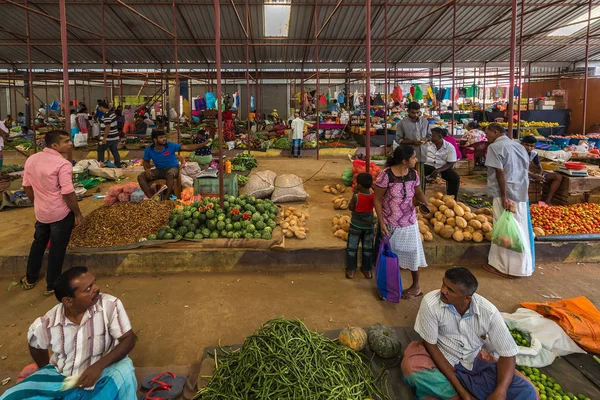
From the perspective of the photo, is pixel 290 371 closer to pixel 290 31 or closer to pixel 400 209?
pixel 400 209

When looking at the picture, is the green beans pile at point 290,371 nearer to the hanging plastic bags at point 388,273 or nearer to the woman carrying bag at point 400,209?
the hanging plastic bags at point 388,273

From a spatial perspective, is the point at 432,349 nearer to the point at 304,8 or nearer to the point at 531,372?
the point at 531,372

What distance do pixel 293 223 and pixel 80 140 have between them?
11041 millimetres

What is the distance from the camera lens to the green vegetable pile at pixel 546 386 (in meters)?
2.71

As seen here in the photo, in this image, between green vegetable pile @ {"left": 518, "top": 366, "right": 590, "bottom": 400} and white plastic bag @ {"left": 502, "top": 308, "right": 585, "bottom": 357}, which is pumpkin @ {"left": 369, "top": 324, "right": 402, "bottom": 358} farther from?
white plastic bag @ {"left": 502, "top": 308, "right": 585, "bottom": 357}

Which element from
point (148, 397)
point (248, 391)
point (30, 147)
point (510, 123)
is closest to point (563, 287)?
point (510, 123)

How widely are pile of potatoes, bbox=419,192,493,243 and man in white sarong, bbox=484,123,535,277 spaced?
1.70ft

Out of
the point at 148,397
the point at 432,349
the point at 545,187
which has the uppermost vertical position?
the point at 545,187

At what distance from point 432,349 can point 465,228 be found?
315cm

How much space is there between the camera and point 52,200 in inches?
166

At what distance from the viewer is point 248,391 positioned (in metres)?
2.46

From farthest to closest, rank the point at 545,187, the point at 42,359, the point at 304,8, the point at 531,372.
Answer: the point at 304,8
the point at 545,187
the point at 531,372
the point at 42,359

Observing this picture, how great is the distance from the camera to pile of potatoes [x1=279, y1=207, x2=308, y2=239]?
215 inches

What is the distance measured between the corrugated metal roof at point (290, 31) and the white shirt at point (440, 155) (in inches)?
216
